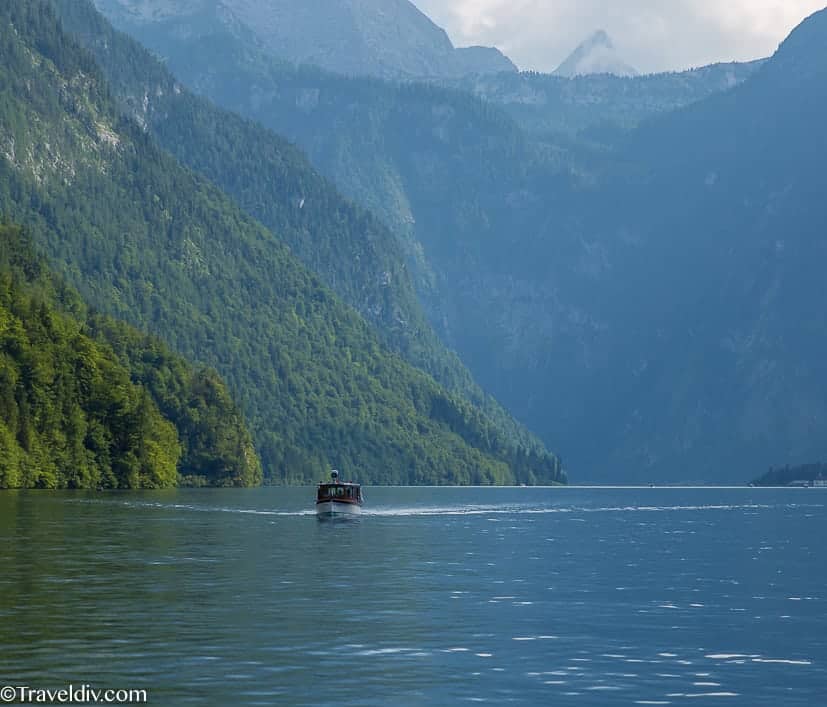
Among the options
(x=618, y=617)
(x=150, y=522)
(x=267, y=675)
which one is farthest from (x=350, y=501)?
(x=267, y=675)

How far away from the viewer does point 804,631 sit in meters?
68.4

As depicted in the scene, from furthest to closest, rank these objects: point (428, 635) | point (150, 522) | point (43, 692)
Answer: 1. point (150, 522)
2. point (428, 635)
3. point (43, 692)

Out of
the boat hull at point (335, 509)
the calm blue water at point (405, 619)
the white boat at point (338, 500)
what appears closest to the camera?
the calm blue water at point (405, 619)

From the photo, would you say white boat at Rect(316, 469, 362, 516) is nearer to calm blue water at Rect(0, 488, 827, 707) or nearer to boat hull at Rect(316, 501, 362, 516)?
boat hull at Rect(316, 501, 362, 516)

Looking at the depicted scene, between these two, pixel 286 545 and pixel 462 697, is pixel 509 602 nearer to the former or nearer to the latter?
pixel 462 697

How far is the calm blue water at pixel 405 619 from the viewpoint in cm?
5191

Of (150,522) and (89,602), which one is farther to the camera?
(150,522)

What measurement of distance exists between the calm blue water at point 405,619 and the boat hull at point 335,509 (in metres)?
44.9

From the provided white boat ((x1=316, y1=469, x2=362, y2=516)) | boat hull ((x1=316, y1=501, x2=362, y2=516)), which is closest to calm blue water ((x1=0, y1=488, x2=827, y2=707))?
boat hull ((x1=316, y1=501, x2=362, y2=516))

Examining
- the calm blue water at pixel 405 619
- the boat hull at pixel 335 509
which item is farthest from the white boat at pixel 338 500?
the calm blue water at pixel 405 619

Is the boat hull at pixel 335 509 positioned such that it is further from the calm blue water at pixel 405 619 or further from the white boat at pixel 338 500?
the calm blue water at pixel 405 619

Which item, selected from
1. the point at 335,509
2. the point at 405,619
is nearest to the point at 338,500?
the point at 335,509

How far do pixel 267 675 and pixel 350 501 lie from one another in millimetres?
127582

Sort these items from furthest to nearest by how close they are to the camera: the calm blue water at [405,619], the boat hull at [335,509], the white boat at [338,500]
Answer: the white boat at [338,500], the boat hull at [335,509], the calm blue water at [405,619]
